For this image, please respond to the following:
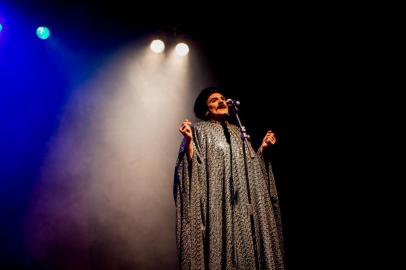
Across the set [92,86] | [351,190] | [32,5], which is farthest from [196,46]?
[351,190]

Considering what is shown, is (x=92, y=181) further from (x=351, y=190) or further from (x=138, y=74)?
(x=351, y=190)

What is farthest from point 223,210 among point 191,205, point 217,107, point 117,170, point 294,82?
point 294,82

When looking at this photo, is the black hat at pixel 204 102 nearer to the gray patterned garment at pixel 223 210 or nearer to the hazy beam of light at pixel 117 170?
the gray patterned garment at pixel 223 210

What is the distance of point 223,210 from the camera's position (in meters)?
2.08

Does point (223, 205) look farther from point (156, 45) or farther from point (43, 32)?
point (43, 32)

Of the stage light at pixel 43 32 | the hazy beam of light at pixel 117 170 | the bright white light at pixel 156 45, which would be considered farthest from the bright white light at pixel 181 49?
the stage light at pixel 43 32

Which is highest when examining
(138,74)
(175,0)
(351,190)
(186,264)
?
(175,0)

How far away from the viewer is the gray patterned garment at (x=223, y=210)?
1.96 metres

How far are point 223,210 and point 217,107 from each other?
850mm

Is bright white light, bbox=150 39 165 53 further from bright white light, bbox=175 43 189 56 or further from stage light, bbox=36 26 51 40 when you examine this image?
stage light, bbox=36 26 51 40

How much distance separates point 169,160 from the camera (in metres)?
3.31

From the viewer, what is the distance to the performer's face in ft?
8.38

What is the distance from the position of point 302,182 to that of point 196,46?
192 centimetres

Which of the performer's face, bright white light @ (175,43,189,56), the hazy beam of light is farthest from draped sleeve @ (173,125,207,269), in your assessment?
bright white light @ (175,43,189,56)
